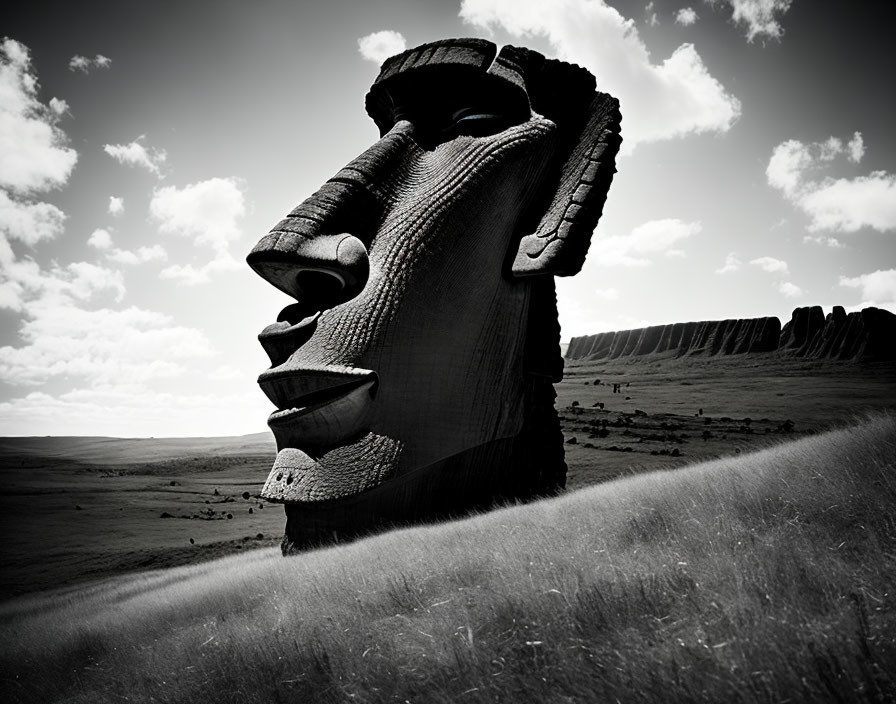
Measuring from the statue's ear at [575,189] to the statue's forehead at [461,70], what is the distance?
293 mm

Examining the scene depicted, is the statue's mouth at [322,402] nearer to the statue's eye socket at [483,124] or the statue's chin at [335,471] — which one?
the statue's chin at [335,471]

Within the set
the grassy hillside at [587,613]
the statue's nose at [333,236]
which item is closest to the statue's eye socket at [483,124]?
the statue's nose at [333,236]

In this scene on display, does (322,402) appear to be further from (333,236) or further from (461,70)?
(461,70)

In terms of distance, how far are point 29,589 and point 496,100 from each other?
7.14 m

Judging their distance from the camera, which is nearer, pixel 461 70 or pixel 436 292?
pixel 436 292

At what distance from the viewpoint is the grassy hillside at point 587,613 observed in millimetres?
1007

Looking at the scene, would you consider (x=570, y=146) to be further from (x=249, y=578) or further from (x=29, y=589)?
(x=29, y=589)

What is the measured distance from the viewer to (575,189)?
3898 millimetres

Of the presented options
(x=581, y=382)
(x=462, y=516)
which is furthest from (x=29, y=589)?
(x=581, y=382)

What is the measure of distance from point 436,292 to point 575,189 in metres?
1.23

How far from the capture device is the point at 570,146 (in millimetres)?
4203

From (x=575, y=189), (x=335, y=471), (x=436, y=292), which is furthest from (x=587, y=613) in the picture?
(x=575, y=189)

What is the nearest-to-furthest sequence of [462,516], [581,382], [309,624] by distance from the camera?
1. [309,624]
2. [462,516]
3. [581,382]

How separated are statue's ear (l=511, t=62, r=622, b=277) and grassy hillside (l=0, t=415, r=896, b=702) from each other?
1.63 m
